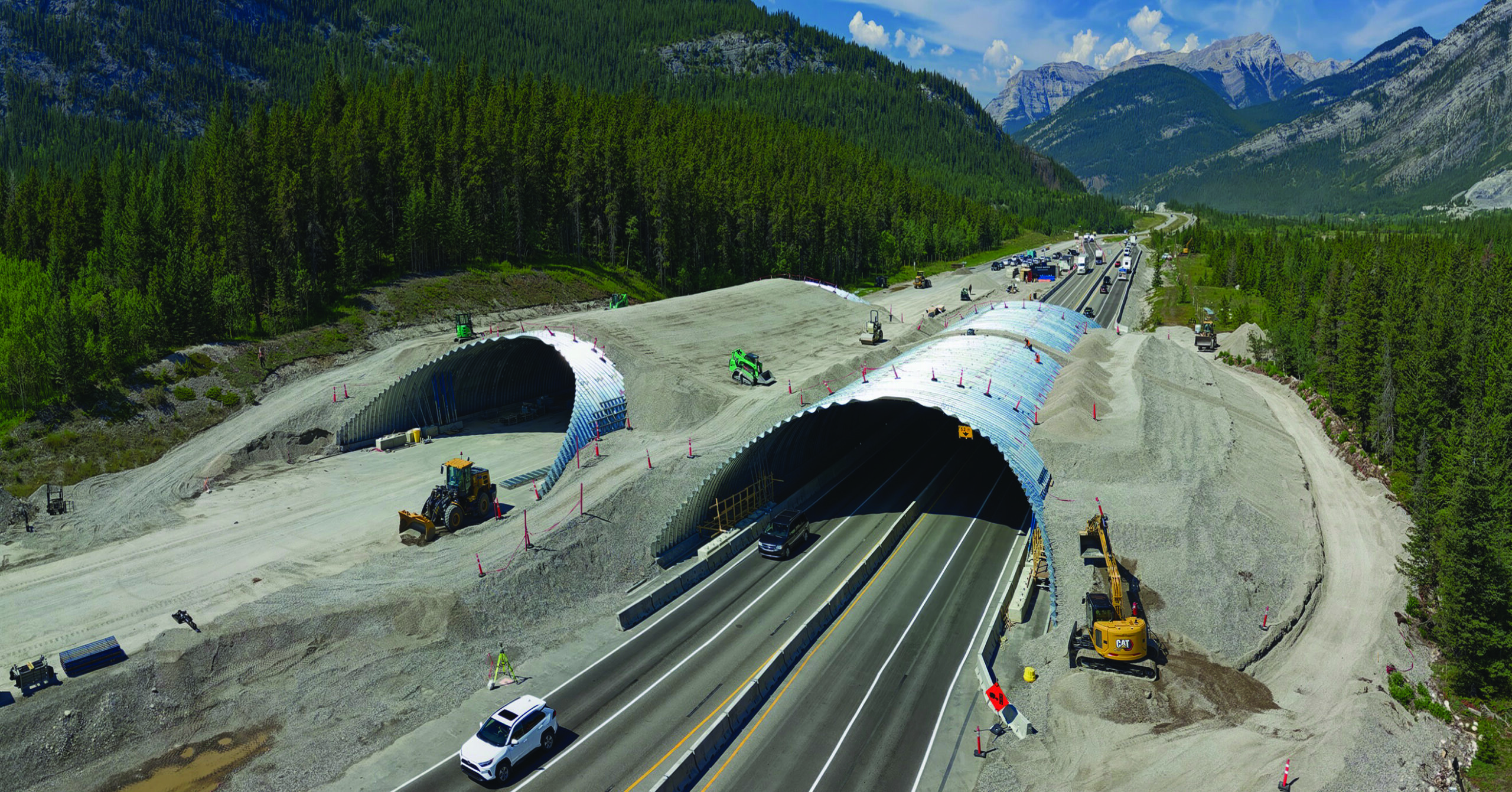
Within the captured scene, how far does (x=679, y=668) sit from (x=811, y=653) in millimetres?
4726

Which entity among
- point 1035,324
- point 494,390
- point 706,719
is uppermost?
point 494,390

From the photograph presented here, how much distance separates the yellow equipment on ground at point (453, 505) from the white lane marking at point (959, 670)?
953 inches

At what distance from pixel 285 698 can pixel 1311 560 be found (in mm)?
→ 41388

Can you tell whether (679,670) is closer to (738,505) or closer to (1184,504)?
(738,505)

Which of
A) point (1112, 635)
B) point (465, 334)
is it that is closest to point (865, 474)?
point (1112, 635)

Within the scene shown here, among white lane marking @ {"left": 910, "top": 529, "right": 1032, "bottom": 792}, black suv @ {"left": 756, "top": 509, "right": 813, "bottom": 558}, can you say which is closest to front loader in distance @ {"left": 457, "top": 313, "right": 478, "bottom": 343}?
black suv @ {"left": 756, "top": 509, "right": 813, "bottom": 558}

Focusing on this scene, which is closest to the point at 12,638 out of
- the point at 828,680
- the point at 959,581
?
the point at 828,680

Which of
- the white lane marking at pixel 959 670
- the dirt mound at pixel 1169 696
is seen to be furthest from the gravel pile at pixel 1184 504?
the white lane marking at pixel 959 670

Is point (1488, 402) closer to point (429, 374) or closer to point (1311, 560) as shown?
point (1311, 560)

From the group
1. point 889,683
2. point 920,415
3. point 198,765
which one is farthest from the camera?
point 920,415

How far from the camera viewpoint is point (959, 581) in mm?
34688

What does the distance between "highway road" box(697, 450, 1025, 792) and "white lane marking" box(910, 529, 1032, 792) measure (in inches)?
2.0

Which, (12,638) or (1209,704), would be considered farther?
(12,638)

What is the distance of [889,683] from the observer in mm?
27359
